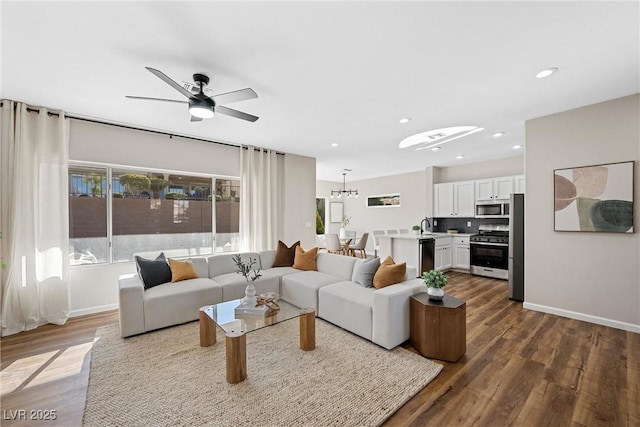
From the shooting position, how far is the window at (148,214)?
3.80 m

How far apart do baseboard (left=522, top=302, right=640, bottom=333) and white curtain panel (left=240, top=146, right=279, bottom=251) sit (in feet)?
14.5

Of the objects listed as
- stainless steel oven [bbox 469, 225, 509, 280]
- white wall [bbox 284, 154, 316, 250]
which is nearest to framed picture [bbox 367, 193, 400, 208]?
stainless steel oven [bbox 469, 225, 509, 280]

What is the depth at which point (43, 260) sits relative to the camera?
3.30 metres

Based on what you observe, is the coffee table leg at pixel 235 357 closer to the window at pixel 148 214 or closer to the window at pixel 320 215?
the window at pixel 148 214

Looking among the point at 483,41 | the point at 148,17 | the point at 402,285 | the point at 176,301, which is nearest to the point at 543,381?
the point at 402,285

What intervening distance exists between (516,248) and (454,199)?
266cm

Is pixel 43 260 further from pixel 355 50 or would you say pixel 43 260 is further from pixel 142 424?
pixel 355 50

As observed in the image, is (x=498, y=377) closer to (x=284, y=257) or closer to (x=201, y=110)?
(x=284, y=257)

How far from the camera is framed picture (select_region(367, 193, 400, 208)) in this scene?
8.42 metres

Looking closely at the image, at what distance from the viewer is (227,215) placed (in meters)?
5.16

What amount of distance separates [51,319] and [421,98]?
5354mm

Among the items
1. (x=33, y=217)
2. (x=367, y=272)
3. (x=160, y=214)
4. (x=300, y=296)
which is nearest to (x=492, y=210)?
(x=367, y=272)

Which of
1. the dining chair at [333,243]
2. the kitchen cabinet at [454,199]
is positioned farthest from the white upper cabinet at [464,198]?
the dining chair at [333,243]

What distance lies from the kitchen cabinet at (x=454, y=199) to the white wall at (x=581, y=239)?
272cm
